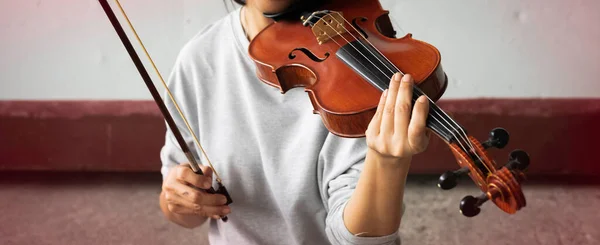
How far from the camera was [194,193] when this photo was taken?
672mm

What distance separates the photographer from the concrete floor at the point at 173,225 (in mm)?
1407

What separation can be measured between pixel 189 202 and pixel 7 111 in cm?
129

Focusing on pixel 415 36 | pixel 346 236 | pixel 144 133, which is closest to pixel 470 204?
pixel 346 236

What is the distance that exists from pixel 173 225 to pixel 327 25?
41.2 inches

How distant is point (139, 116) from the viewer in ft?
5.38

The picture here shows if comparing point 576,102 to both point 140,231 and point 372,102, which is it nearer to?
point 372,102

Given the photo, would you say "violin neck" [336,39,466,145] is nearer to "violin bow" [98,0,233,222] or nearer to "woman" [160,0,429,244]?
"woman" [160,0,429,244]

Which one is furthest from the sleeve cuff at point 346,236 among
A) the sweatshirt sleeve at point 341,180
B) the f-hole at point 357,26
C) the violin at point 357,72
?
the f-hole at point 357,26

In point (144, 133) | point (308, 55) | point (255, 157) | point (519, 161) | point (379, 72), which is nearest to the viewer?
point (519, 161)

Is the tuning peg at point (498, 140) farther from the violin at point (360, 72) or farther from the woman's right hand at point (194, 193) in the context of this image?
the woman's right hand at point (194, 193)

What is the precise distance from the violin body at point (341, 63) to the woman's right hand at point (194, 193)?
0.16 m

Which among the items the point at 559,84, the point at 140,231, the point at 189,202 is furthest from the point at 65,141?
the point at 559,84

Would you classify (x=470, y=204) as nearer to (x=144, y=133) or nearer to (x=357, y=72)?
(x=357, y=72)

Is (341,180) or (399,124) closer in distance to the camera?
(399,124)
